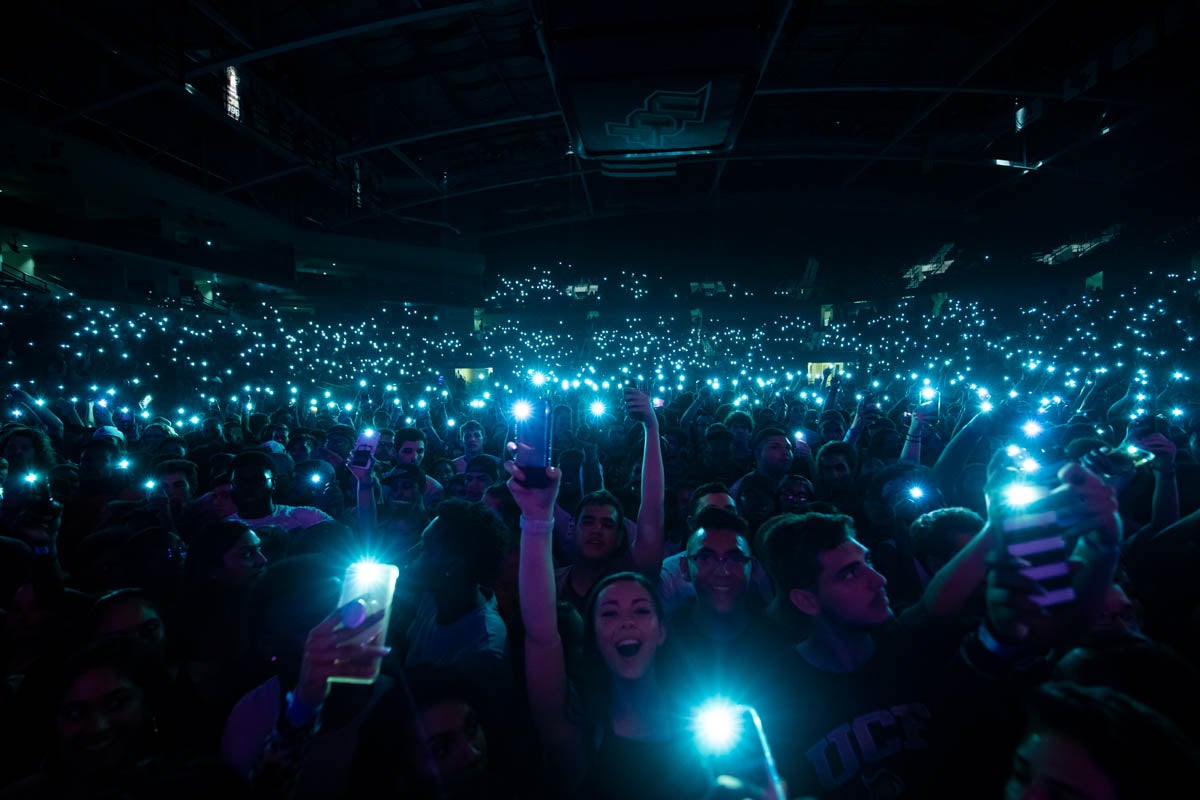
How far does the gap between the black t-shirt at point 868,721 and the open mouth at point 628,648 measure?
57 centimetres

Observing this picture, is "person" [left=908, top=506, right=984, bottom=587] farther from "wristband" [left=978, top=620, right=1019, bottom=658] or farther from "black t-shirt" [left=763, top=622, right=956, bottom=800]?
"wristband" [left=978, top=620, right=1019, bottom=658]

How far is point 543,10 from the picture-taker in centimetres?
262

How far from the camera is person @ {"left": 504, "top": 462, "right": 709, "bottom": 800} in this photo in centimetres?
198

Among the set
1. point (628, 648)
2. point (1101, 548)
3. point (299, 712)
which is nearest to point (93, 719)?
point (299, 712)

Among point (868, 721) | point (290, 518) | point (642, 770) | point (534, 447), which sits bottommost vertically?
point (642, 770)

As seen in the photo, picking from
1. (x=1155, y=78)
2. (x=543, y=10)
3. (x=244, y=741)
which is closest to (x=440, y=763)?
(x=244, y=741)

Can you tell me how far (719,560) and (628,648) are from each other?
0.82 m

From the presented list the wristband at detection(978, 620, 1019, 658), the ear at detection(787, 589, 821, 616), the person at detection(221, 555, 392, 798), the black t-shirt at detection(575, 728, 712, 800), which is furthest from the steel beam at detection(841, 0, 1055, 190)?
the person at detection(221, 555, 392, 798)

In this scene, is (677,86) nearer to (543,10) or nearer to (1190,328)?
Result: (543,10)

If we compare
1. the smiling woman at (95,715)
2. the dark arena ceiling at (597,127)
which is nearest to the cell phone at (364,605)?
the smiling woman at (95,715)

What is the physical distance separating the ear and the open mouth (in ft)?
2.66

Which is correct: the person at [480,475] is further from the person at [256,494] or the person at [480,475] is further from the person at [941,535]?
the person at [941,535]

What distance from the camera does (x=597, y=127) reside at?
11.5 ft

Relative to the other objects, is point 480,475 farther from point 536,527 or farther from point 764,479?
point 536,527
